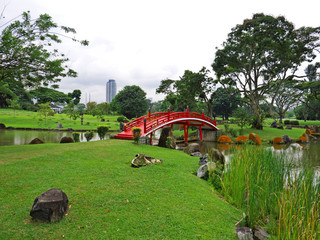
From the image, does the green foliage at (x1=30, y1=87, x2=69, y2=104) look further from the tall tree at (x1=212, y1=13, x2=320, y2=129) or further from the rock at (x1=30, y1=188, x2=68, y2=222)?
the rock at (x1=30, y1=188, x2=68, y2=222)

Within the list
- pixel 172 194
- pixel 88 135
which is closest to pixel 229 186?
pixel 172 194

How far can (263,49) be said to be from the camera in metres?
25.3

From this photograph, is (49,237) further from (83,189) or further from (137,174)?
(137,174)

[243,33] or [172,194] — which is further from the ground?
[243,33]

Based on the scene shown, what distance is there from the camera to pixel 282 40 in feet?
75.6

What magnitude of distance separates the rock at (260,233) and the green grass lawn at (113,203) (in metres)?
0.44

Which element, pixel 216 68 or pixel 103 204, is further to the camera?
pixel 216 68

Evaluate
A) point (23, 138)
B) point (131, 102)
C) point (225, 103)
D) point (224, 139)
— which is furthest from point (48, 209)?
point (225, 103)

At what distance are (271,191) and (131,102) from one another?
4675cm

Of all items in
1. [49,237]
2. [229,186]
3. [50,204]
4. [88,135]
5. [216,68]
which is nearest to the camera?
[49,237]

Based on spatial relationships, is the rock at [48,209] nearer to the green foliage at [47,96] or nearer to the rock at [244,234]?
the rock at [244,234]

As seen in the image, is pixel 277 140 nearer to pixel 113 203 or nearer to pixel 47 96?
pixel 113 203

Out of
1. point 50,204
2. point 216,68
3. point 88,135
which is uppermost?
point 216,68

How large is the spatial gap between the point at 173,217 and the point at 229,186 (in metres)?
2.75
